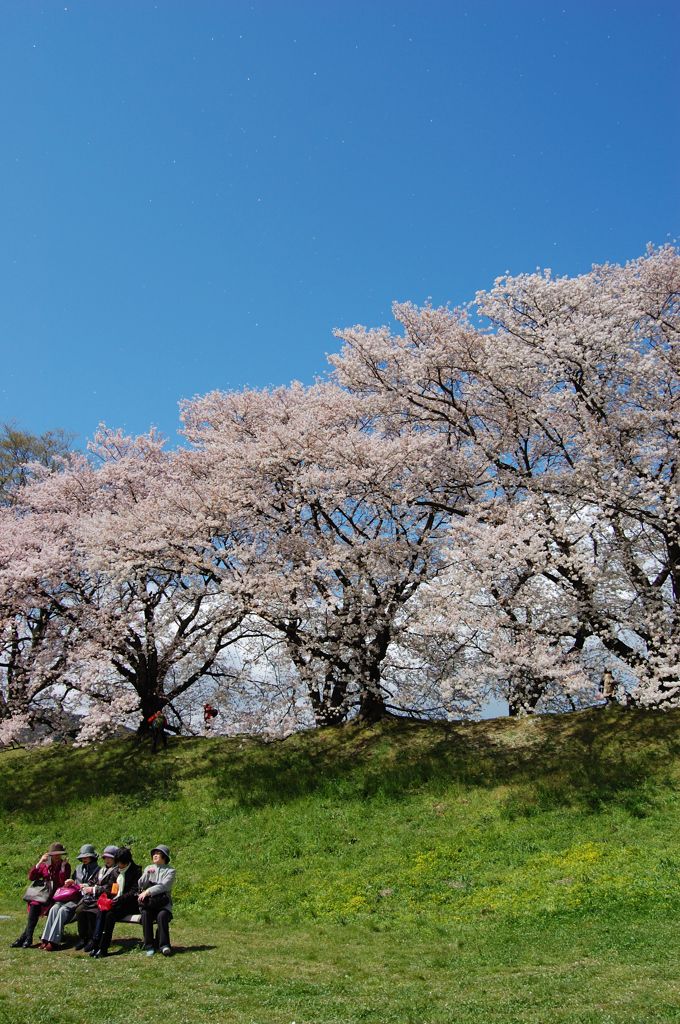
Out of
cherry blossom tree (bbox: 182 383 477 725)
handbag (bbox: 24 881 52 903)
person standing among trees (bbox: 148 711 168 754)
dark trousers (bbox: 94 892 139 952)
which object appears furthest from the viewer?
person standing among trees (bbox: 148 711 168 754)

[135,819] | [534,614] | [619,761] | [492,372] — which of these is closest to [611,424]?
[492,372]

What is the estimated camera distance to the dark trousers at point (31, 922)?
11727 millimetres

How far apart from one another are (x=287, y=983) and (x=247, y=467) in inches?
672

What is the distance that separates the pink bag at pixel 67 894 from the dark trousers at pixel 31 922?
1.20 feet

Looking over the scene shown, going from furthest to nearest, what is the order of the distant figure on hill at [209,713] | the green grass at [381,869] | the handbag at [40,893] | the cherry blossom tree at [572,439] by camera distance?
the distant figure on hill at [209,713] < the cherry blossom tree at [572,439] < the handbag at [40,893] < the green grass at [381,869]

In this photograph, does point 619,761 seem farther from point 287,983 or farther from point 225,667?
point 225,667

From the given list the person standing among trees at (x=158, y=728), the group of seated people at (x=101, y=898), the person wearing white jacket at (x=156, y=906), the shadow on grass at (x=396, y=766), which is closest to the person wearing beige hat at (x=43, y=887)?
the group of seated people at (x=101, y=898)

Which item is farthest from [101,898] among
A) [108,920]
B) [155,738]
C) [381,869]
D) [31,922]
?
[155,738]

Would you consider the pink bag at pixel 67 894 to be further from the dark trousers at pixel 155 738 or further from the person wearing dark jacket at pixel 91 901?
the dark trousers at pixel 155 738

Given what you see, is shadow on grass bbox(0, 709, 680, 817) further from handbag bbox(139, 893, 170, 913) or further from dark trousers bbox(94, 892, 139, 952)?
handbag bbox(139, 893, 170, 913)

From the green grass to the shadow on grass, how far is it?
0.08 metres

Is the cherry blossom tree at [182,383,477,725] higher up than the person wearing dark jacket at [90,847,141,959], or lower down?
higher up

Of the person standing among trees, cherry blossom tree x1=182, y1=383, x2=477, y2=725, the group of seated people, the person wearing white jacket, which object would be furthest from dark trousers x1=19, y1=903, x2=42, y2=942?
the person standing among trees

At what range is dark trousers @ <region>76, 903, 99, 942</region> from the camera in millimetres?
11531
